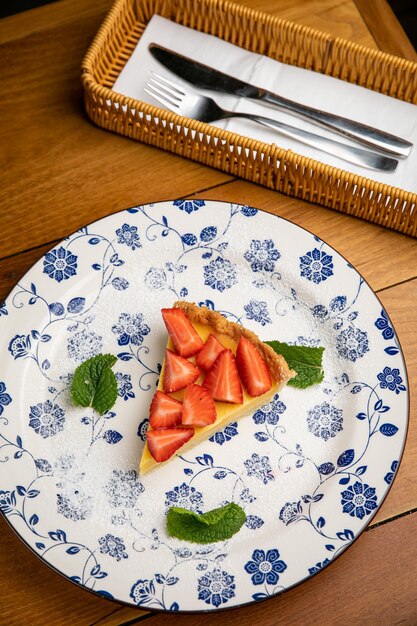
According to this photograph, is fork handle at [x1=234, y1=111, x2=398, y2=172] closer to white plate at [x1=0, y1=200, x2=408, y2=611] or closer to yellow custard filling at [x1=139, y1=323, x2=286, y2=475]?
white plate at [x1=0, y1=200, x2=408, y2=611]

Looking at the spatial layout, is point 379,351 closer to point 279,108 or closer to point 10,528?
point 279,108

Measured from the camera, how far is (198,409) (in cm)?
153

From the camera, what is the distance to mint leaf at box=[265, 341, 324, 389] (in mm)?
1595

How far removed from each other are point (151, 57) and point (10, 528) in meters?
1.16

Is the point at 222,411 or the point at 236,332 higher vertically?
the point at 236,332

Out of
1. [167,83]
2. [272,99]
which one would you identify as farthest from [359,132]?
[167,83]

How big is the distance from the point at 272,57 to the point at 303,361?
0.82m

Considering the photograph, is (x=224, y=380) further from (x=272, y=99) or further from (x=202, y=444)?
(x=272, y=99)

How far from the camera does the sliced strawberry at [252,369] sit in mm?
1548

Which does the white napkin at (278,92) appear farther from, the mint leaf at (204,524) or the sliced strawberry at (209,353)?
the mint leaf at (204,524)

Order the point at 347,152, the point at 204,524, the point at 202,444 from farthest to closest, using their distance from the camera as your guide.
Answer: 1. the point at 347,152
2. the point at 202,444
3. the point at 204,524

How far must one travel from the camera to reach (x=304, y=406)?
1590mm

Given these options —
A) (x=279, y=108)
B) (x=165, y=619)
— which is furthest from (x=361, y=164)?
(x=165, y=619)

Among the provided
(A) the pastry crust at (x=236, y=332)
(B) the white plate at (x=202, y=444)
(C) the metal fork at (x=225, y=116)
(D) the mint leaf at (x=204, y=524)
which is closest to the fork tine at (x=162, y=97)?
(C) the metal fork at (x=225, y=116)
